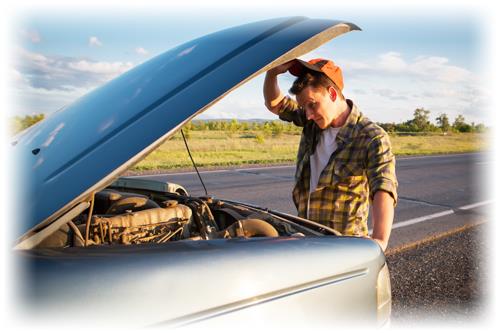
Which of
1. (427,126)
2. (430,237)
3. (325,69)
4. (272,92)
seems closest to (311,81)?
(325,69)

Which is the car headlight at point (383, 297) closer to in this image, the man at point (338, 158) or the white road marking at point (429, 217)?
the man at point (338, 158)

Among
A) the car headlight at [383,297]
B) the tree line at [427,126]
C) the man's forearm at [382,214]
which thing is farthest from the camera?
the tree line at [427,126]

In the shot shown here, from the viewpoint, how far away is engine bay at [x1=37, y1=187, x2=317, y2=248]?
1.98 m

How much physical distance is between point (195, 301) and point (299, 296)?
1.31 feet

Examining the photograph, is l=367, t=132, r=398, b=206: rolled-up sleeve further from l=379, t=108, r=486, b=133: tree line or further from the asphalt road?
l=379, t=108, r=486, b=133: tree line

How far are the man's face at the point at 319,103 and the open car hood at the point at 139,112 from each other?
0.74 metres

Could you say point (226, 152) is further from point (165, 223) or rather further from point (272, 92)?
point (165, 223)

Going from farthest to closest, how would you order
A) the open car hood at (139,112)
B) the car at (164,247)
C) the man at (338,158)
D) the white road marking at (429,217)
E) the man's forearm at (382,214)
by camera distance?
the white road marking at (429,217) → the man at (338,158) → the man's forearm at (382,214) → the open car hood at (139,112) → the car at (164,247)

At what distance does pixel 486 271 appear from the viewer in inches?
181

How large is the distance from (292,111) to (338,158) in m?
0.64

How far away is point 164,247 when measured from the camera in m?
1.55

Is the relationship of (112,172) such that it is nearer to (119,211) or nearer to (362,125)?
(119,211)

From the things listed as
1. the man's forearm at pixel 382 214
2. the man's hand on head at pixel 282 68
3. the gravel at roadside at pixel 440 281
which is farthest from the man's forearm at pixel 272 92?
the gravel at roadside at pixel 440 281

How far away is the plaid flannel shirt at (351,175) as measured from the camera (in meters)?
2.54
